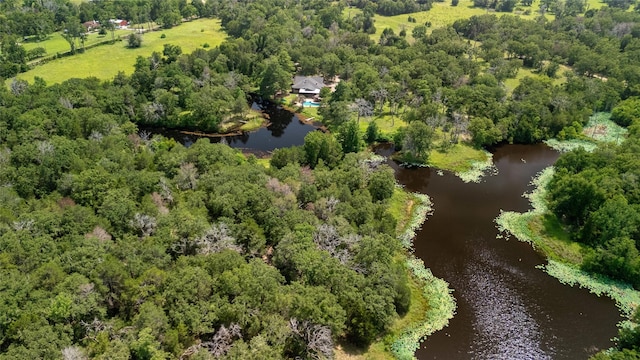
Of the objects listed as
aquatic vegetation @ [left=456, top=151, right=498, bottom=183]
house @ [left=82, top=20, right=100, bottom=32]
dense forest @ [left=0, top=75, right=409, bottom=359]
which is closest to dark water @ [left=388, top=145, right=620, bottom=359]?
aquatic vegetation @ [left=456, top=151, right=498, bottom=183]

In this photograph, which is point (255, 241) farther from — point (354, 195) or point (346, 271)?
point (354, 195)

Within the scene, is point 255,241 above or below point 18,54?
below

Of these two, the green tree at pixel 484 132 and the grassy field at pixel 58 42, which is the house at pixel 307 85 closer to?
the green tree at pixel 484 132

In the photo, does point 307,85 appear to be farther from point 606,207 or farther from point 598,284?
point 598,284

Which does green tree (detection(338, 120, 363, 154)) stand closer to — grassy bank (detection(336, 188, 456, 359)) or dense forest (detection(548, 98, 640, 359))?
grassy bank (detection(336, 188, 456, 359))

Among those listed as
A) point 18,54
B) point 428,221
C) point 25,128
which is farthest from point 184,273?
point 18,54

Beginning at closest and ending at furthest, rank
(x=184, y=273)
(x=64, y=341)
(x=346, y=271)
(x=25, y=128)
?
(x=64, y=341), (x=184, y=273), (x=346, y=271), (x=25, y=128)

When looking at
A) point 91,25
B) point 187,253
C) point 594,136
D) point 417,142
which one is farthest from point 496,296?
point 91,25
